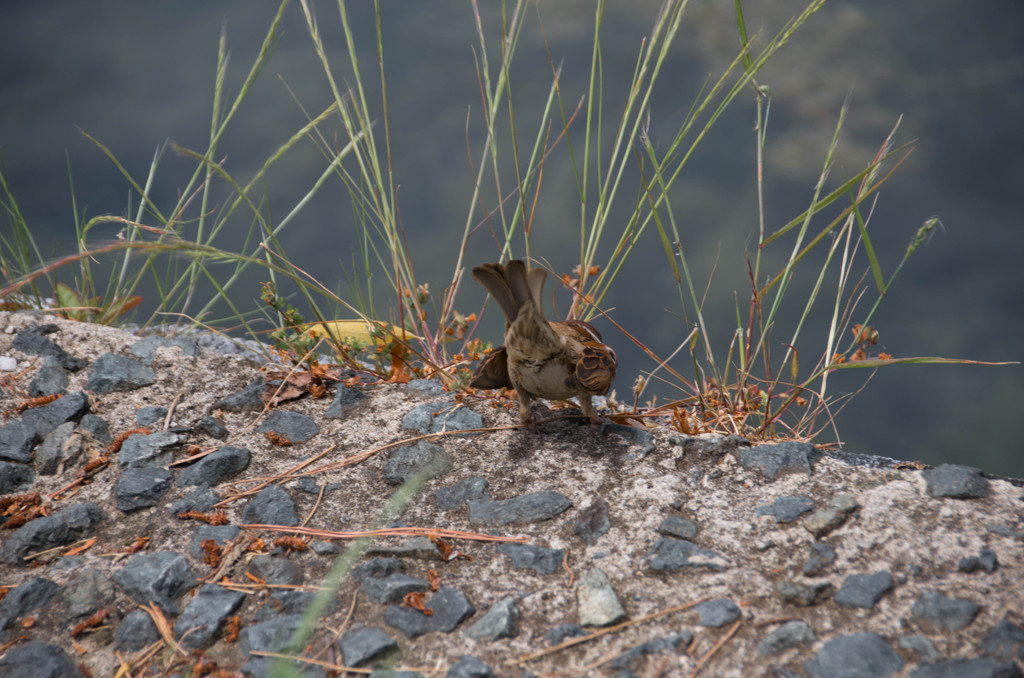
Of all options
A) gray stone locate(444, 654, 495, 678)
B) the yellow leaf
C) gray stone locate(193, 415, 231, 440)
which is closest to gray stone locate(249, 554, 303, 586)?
gray stone locate(444, 654, 495, 678)

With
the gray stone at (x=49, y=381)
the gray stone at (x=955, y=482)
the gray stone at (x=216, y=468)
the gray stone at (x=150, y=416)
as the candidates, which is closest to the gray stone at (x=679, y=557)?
the gray stone at (x=955, y=482)

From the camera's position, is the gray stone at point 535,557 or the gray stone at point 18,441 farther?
the gray stone at point 18,441

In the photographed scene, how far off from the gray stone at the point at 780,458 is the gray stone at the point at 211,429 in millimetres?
1670

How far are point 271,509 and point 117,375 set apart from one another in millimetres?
979

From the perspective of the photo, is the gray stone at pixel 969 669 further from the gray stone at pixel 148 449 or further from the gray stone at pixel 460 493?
the gray stone at pixel 148 449

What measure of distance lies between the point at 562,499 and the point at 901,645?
2.84ft

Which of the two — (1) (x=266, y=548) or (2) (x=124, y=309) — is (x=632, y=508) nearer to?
(1) (x=266, y=548)

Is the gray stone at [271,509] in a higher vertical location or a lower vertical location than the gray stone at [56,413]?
lower

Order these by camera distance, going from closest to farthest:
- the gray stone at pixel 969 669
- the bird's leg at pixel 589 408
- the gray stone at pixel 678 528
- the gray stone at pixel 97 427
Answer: the gray stone at pixel 969 669 → the gray stone at pixel 678 528 → the bird's leg at pixel 589 408 → the gray stone at pixel 97 427

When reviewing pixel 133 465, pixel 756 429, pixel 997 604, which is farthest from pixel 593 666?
pixel 133 465

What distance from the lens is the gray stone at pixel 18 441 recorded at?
7.20 feet

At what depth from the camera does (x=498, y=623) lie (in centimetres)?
155

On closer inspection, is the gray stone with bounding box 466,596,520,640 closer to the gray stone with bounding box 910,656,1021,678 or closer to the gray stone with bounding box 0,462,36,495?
the gray stone with bounding box 910,656,1021,678

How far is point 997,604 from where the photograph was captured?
144 cm
